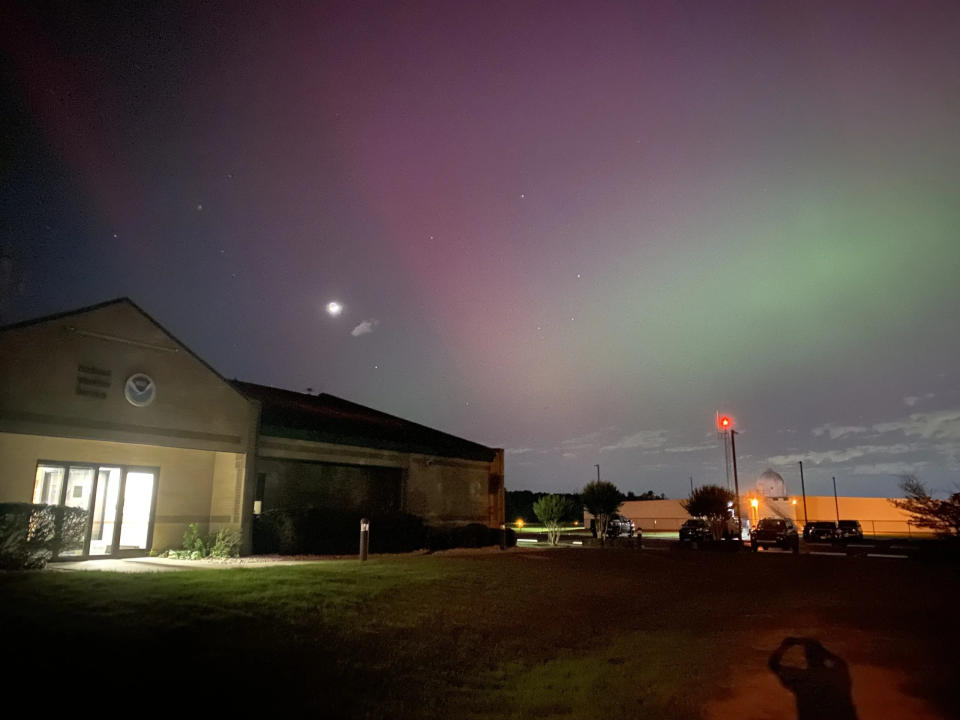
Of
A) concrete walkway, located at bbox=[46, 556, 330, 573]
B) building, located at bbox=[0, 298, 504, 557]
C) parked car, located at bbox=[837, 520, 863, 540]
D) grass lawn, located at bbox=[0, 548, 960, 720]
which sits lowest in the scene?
grass lawn, located at bbox=[0, 548, 960, 720]

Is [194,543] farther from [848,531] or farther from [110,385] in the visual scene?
[848,531]

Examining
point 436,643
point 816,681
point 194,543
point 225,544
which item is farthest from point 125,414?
point 816,681

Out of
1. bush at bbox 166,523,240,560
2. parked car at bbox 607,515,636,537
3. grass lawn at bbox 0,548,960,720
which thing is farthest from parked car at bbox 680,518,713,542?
bush at bbox 166,523,240,560

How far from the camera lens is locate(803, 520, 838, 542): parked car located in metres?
42.0

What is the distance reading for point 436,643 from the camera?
9422mm

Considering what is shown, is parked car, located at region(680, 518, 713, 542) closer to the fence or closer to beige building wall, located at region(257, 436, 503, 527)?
beige building wall, located at region(257, 436, 503, 527)

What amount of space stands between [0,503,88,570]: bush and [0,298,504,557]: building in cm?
88

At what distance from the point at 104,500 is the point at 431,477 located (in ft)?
45.2

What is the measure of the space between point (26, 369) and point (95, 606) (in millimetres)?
9293

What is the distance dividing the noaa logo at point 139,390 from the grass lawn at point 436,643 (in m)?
5.97

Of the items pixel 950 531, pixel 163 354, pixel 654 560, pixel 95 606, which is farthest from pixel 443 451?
pixel 95 606

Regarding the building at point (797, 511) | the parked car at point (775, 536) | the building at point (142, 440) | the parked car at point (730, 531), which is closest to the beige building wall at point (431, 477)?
the building at point (142, 440)

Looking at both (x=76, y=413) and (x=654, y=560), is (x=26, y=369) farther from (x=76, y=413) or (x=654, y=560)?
(x=654, y=560)

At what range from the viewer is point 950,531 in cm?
1927
